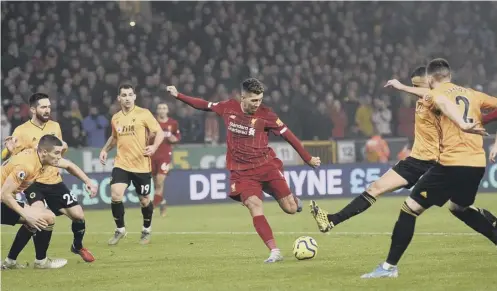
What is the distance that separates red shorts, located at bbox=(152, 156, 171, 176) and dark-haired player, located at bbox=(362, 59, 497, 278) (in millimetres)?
10133

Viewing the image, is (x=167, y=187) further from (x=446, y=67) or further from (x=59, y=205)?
(x=446, y=67)

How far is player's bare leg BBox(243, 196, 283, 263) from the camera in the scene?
11.3m

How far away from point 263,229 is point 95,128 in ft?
41.3

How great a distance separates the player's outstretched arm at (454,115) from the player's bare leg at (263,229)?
9.51 ft

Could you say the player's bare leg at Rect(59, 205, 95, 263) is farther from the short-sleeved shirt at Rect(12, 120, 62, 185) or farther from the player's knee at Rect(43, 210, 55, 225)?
the player's knee at Rect(43, 210, 55, 225)

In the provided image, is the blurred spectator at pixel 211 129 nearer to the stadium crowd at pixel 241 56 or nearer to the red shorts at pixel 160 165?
the stadium crowd at pixel 241 56

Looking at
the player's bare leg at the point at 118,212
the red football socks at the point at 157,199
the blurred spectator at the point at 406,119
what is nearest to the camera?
the player's bare leg at the point at 118,212

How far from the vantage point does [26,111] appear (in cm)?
2352

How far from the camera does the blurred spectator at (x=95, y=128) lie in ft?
76.6

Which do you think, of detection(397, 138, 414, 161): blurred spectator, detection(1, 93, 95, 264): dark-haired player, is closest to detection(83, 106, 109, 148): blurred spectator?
detection(397, 138, 414, 161): blurred spectator

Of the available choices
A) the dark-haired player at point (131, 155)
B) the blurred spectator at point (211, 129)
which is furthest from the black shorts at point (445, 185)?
the blurred spectator at point (211, 129)

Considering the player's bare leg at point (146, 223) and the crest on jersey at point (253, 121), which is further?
the player's bare leg at point (146, 223)

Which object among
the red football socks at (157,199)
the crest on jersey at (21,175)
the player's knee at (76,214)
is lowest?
the red football socks at (157,199)

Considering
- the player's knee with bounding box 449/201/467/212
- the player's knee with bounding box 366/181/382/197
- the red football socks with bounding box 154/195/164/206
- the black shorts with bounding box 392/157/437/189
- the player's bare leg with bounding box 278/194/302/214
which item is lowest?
the red football socks with bounding box 154/195/164/206
